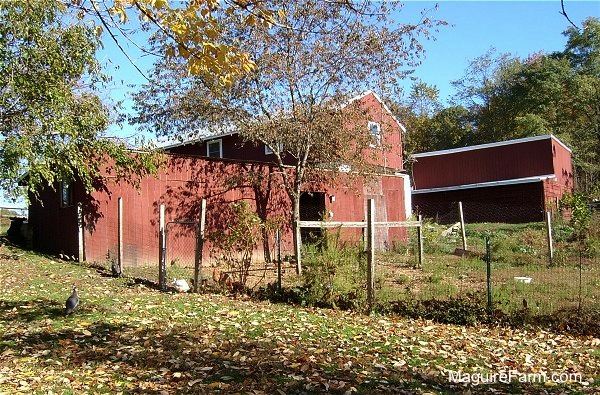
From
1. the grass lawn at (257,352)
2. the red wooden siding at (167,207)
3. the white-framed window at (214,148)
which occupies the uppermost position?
the white-framed window at (214,148)

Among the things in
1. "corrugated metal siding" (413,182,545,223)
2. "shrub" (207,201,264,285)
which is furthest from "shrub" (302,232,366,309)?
"corrugated metal siding" (413,182,545,223)

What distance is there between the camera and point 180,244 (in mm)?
15484

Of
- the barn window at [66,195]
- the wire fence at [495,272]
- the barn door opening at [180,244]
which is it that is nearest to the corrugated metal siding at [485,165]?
the wire fence at [495,272]

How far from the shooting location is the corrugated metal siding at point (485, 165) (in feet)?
95.3

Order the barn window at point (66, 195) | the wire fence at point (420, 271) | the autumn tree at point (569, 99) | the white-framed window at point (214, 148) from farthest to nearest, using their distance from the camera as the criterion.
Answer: the autumn tree at point (569, 99) → the white-framed window at point (214, 148) → the barn window at point (66, 195) → the wire fence at point (420, 271)

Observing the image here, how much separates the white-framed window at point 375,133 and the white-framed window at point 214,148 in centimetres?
689

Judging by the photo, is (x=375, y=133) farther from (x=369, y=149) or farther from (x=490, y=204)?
(x=490, y=204)

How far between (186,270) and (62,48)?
613cm

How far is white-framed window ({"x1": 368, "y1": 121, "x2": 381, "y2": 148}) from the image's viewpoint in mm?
16327

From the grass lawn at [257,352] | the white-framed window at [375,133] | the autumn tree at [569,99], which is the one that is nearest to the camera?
the grass lawn at [257,352]

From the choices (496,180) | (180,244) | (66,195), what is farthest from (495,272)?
(496,180)

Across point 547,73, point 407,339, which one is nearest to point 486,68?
point 547,73

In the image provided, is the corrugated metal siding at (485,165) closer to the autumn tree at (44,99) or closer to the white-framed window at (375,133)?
the white-framed window at (375,133)

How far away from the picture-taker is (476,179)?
1222 inches
